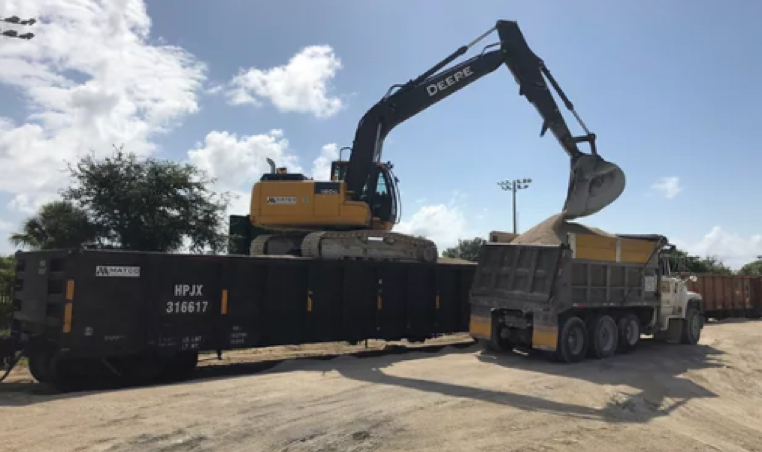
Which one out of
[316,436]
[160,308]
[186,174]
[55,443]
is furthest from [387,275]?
[186,174]

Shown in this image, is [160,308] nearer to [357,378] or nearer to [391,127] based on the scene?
[357,378]

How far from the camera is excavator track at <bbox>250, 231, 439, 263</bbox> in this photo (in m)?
13.6

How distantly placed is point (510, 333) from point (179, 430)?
28.7ft

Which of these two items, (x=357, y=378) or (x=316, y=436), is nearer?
(x=316, y=436)

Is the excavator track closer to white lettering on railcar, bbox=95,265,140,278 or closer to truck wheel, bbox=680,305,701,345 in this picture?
white lettering on railcar, bbox=95,265,140,278

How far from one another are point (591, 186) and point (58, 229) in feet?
69.3

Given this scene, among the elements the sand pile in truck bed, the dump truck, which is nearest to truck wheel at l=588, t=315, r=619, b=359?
the dump truck

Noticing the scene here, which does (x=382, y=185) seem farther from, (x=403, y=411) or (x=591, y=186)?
(x=403, y=411)

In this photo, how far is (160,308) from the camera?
10242 mm

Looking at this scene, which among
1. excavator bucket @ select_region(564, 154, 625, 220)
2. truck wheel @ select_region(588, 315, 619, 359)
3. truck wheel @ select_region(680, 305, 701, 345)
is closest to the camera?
truck wheel @ select_region(588, 315, 619, 359)

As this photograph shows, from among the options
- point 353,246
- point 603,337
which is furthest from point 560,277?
point 353,246

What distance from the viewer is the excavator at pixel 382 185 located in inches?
558

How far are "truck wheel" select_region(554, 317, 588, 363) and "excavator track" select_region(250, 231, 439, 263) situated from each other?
3.95m

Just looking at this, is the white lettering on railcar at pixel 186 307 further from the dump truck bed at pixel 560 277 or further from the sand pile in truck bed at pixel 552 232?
the sand pile in truck bed at pixel 552 232
